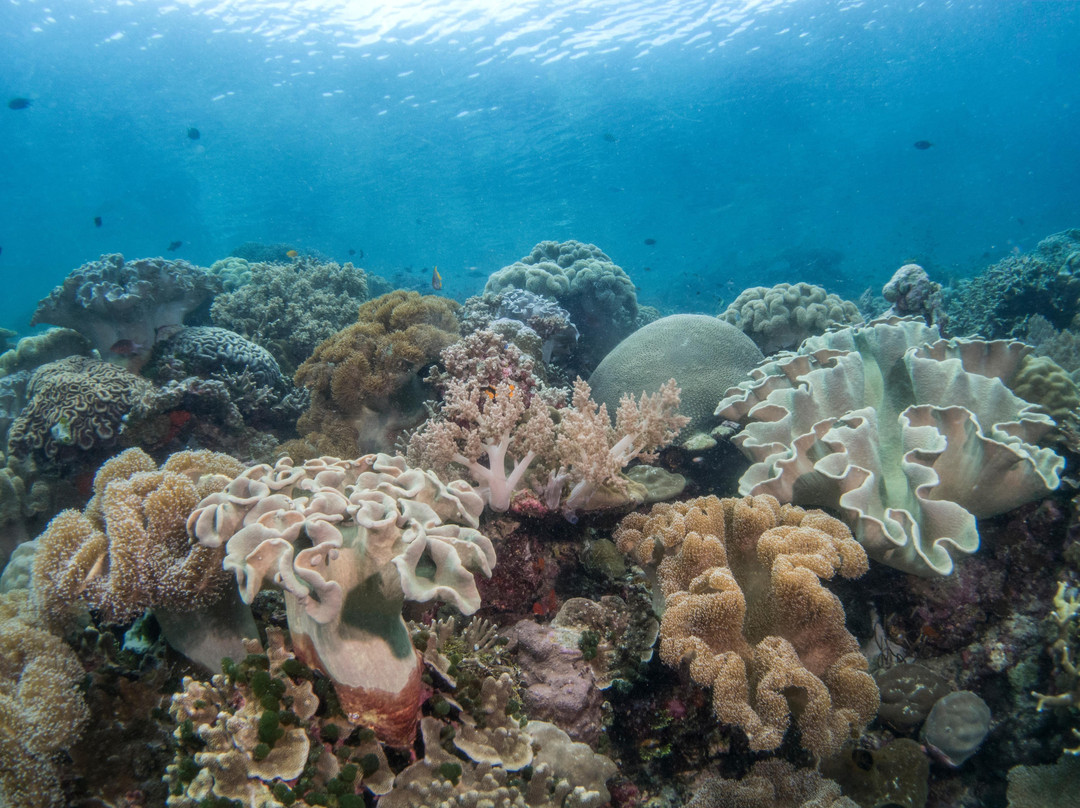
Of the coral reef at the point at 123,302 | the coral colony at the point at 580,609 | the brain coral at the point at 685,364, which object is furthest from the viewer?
the coral reef at the point at 123,302

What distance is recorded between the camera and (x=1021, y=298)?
980 cm

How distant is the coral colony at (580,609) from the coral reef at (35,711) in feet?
0.04

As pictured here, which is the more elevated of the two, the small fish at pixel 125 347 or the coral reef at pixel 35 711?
the small fish at pixel 125 347

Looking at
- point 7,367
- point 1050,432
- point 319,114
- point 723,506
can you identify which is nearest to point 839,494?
point 723,506

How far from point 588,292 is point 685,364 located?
3.72m

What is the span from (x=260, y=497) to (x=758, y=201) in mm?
96086

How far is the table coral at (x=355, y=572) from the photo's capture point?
181 cm

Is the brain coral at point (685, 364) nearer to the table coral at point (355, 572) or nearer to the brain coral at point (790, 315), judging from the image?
the brain coral at point (790, 315)

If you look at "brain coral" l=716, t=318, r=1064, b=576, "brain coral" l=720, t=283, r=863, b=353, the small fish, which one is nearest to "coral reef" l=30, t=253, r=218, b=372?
the small fish

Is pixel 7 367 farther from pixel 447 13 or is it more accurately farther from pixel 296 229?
pixel 296 229

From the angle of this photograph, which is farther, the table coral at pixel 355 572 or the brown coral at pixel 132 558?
the brown coral at pixel 132 558

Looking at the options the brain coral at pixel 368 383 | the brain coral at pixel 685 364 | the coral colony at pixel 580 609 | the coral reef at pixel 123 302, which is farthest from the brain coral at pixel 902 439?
the coral reef at pixel 123 302

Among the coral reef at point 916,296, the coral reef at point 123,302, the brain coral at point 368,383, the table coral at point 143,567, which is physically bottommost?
the coral reef at point 916,296

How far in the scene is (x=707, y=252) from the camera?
85.4m
